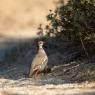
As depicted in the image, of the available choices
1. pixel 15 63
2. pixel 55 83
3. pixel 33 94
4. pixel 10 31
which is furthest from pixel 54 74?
pixel 10 31

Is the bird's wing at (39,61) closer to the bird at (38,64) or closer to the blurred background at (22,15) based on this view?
the bird at (38,64)

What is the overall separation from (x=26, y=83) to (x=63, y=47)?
3036 millimetres

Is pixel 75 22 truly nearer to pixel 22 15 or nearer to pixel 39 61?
pixel 39 61

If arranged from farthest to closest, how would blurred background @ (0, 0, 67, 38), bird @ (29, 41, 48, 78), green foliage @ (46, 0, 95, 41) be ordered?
blurred background @ (0, 0, 67, 38)
green foliage @ (46, 0, 95, 41)
bird @ (29, 41, 48, 78)

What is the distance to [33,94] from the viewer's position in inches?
496

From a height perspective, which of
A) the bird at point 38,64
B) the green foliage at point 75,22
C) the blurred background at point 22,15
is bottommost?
the bird at point 38,64

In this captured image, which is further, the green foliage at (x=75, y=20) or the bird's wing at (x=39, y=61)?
the green foliage at (x=75, y=20)

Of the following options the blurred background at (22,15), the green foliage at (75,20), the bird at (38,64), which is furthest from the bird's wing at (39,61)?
the blurred background at (22,15)

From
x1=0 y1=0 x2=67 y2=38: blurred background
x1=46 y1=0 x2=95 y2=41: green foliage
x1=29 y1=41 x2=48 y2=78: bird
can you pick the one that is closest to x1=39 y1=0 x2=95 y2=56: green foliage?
x1=46 y1=0 x2=95 y2=41: green foliage

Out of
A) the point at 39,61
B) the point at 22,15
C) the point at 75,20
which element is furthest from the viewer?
the point at 22,15

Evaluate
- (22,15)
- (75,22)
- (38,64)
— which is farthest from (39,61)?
(22,15)

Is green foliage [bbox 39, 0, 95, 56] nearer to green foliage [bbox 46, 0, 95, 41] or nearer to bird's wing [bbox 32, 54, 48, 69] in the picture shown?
green foliage [bbox 46, 0, 95, 41]

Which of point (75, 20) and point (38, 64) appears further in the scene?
point (75, 20)

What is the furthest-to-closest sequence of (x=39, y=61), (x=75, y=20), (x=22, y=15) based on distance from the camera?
(x=22, y=15)
(x=75, y=20)
(x=39, y=61)
